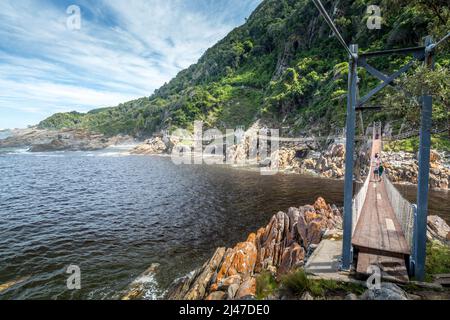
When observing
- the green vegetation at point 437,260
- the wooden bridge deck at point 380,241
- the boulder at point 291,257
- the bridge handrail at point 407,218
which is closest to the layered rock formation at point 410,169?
the wooden bridge deck at point 380,241

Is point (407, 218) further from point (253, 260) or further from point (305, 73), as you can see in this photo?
point (305, 73)

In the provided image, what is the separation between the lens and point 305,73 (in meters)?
73.2

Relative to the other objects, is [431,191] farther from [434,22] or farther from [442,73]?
[442,73]

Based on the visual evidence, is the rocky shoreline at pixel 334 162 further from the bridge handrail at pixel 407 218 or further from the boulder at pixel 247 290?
the boulder at pixel 247 290

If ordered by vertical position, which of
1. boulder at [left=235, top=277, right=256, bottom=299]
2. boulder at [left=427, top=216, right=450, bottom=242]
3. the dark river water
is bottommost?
the dark river water

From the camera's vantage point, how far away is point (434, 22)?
8.88m

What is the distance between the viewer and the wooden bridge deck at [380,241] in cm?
752

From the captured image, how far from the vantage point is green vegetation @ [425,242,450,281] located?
7.37 m

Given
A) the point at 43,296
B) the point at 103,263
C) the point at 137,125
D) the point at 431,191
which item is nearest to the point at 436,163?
the point at 431,191

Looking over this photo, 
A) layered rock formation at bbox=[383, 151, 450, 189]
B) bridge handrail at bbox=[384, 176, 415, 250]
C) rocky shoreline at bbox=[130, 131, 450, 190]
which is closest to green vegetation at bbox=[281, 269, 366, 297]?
bridge handrail at bbox=[384, 176, 415, 250]

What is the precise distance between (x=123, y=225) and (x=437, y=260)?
1998cm

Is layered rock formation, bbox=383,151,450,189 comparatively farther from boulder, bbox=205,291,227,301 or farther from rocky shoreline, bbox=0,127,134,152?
rocky shoreline, bbox=0,127,134,152

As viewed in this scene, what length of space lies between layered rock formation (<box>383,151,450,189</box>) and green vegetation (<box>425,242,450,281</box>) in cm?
2355

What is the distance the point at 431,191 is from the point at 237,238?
83.4 feet
